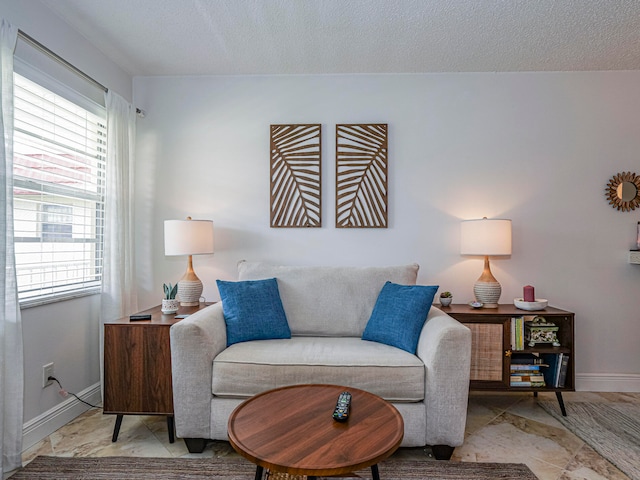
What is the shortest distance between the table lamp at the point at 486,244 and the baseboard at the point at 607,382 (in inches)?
40.8

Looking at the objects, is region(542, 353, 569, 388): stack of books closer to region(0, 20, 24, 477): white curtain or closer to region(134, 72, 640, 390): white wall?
region(134, 72, 640, 390): white wall

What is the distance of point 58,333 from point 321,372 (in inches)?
65.7

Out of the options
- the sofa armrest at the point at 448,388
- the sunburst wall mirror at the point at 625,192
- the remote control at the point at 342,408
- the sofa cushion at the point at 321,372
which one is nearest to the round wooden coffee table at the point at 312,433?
the remote control at the point at 342,408

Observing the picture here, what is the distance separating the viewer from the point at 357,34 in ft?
8.62

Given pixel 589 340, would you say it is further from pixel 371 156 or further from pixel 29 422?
pixel 29 422

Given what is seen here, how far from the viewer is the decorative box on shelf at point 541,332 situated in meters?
2.74

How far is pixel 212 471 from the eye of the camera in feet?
6.36

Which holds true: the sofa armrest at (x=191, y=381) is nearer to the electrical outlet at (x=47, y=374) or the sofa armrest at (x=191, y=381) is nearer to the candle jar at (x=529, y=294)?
the electrical outlet at (x=47, y=374)

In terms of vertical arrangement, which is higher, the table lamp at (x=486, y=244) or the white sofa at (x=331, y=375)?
the table lamp at (x=486, y=244)

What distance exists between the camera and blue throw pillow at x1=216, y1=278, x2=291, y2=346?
2.41 metres

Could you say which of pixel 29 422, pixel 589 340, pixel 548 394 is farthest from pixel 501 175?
pixel 29 422

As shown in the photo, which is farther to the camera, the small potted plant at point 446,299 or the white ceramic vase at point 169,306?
the small potted plant at point 446,299

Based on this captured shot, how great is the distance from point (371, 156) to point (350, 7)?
115 centimetres

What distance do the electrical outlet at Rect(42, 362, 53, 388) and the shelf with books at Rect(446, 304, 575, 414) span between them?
2522 millimetres
